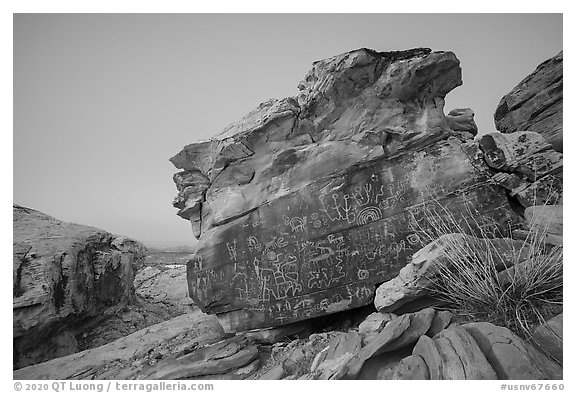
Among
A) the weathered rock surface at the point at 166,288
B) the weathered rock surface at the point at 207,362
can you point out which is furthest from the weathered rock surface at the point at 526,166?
the weathered rock surface at the point at 166,288

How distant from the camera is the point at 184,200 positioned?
8.50 m

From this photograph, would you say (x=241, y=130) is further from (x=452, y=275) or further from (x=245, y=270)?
(x=452, y=275)

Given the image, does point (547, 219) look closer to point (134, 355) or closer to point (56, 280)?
point (134, 355)

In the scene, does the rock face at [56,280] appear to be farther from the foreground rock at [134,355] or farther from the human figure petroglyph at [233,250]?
the human figure petroglyph at [233,250]

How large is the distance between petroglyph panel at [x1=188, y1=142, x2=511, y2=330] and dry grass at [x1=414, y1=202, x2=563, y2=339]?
4.63 feet

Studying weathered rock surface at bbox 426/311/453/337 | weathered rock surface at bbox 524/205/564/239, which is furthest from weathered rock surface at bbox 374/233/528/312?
weathered rock surface at bbox 426/311/453/337

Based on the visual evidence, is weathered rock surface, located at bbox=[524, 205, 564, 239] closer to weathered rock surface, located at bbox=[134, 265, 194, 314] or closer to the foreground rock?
the foreground rock

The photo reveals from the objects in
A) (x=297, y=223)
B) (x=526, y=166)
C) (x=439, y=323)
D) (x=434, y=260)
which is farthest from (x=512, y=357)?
(x=297, y=223)

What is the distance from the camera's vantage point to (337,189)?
6.36m

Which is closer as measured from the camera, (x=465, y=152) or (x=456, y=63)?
(x=465, y=152)

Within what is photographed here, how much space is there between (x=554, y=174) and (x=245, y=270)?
5.75 meters

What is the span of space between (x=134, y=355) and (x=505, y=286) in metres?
7.29

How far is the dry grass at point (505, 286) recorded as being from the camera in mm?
3697
